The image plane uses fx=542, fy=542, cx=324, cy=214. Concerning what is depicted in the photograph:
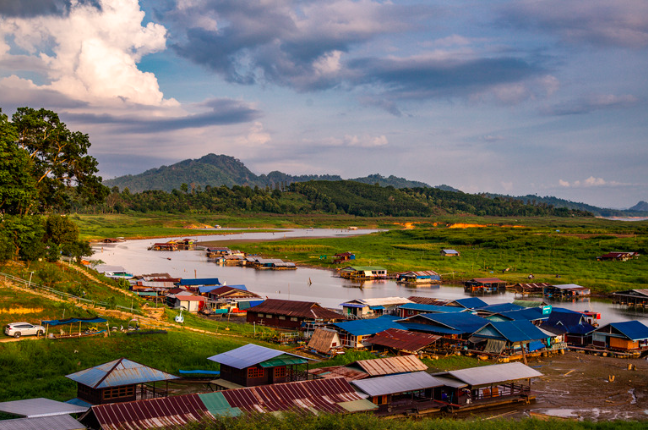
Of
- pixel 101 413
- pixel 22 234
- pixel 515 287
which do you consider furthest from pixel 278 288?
pixel 101 413

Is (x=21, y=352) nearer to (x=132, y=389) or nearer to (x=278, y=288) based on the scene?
(x=132, y=389)

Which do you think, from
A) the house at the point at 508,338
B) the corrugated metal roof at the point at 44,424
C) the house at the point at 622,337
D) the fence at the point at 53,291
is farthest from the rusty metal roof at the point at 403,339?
the corrugated metal roof at the point at 44,424

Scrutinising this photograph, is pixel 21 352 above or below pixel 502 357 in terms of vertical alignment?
above

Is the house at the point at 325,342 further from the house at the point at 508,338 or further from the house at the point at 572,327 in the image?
the house at the point at 572,327

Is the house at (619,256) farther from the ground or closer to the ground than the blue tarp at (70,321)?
farther from the ground

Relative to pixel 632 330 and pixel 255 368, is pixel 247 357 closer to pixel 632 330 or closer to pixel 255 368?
pixel 255 368

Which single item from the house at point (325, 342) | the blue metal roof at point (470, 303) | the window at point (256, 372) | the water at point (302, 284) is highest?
the window at point (256, 372)
